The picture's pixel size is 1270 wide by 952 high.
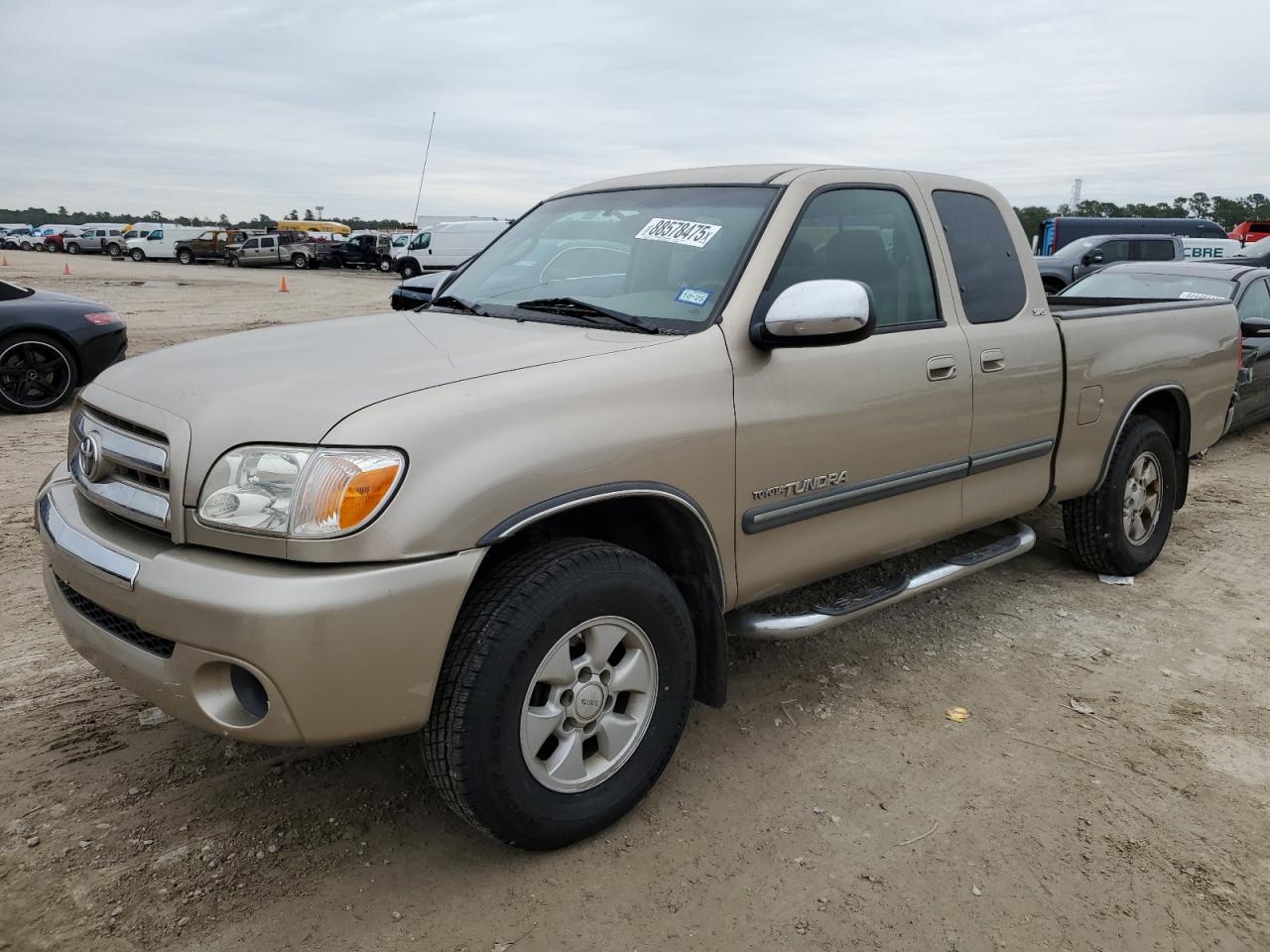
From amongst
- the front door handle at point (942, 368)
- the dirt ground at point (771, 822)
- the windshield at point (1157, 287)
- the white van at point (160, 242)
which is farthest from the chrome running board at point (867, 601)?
the white van at point (160, 242)

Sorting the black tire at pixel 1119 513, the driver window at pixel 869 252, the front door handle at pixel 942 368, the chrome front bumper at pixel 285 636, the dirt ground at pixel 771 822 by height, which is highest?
the driver window at pixel 869 252

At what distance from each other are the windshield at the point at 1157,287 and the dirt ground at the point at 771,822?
5.38 metres

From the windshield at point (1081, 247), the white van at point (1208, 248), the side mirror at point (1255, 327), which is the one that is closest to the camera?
the side mirror at point (1255, 327)

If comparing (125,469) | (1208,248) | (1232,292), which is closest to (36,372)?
(125,469)

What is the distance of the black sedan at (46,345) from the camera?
865 cm

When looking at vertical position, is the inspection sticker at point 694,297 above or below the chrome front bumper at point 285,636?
above

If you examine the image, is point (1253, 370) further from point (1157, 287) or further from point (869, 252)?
point (869, 252)

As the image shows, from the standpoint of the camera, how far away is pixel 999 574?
A: 16.8 feet

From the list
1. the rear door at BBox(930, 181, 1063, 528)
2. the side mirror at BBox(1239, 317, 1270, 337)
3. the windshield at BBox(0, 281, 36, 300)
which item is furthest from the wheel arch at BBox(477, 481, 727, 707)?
the windshield at BBox(0, 281, 36, 300)

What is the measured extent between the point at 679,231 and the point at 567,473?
1.21 m

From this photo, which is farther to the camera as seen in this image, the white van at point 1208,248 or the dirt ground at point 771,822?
the white van at point 1208,248

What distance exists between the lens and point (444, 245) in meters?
34.2

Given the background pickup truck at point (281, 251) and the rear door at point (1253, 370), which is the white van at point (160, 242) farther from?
the rear door at point (1253, 370)

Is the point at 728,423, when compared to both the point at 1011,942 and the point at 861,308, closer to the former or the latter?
the point at 861,308
